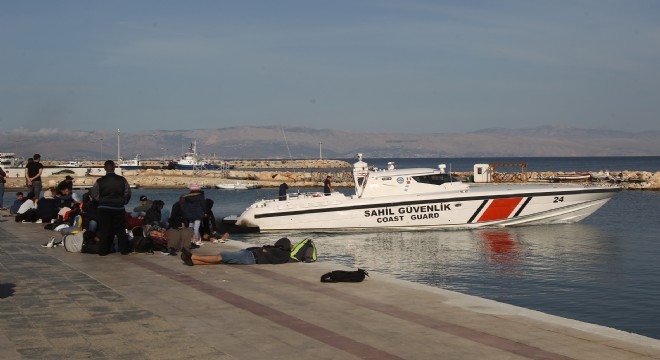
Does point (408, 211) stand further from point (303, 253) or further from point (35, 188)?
point (303, 253)

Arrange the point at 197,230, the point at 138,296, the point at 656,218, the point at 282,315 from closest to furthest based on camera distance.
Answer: the point at 282,315, the point at 138,296, the point at 197,230, the point at 656,218

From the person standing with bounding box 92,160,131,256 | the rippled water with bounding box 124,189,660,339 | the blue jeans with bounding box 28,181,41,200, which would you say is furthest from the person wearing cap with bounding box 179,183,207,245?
the blue jeans with bounding box 28,181,41,200

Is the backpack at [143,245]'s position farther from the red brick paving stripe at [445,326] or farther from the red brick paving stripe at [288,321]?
the red brick paving stripe at [445,326]

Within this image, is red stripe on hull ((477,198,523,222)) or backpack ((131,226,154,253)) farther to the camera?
red stripe on hull ((477,198,523,222))

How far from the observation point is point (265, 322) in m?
9.57

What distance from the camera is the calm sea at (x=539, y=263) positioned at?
15.4 meters

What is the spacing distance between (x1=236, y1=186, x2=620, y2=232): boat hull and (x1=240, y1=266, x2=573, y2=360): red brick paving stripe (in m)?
18.8

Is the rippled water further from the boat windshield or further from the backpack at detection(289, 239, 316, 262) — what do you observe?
the backpack at detection(289, 239, 316, 262)

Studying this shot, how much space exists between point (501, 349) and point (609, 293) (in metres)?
9.74

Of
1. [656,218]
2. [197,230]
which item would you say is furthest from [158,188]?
[197,230]

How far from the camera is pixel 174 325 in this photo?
367 inches

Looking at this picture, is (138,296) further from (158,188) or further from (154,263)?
(158,188)

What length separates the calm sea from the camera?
15.4 m

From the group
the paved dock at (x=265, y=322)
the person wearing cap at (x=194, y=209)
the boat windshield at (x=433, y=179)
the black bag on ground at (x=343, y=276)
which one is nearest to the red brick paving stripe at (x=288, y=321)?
the paved dock at (x=265, y=322)
